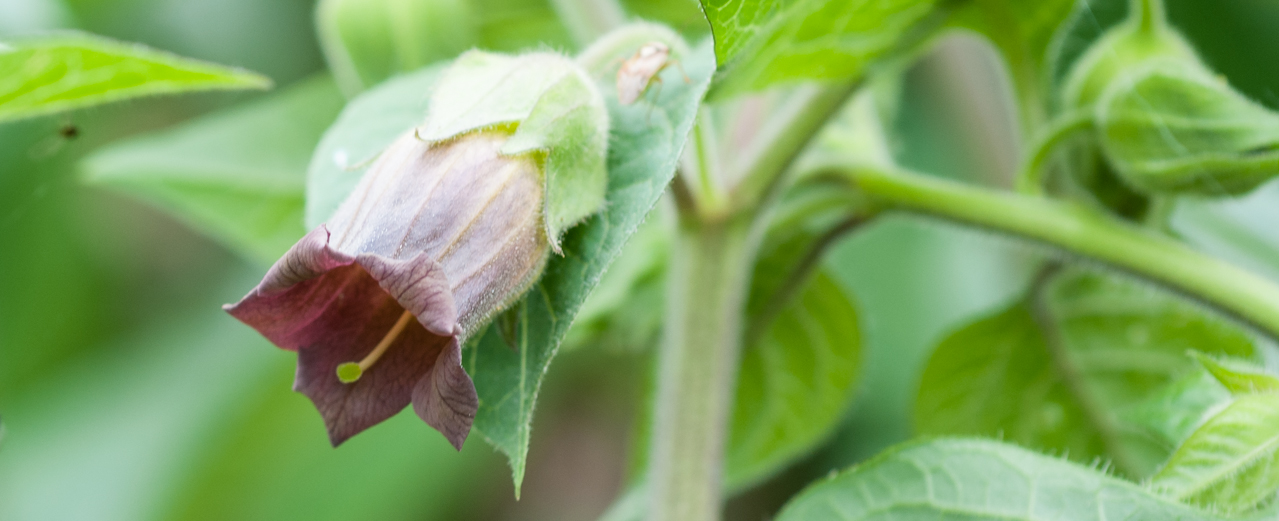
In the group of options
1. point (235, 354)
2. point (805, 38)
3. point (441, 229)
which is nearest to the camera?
point (441, 229)

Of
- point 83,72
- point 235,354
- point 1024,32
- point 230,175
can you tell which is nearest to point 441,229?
point 83,72

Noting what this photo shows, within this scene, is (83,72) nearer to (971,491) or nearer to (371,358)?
(371,358)

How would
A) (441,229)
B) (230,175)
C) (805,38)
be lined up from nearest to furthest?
(441,229) → (805,38) → (230,175)

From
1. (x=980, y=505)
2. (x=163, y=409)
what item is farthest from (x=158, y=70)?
(x=163, y=409)

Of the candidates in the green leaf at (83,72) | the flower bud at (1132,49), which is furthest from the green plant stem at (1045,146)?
the green leaf at (83,72)

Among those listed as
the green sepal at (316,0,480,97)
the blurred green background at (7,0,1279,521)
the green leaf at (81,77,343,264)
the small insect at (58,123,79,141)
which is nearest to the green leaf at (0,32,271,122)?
the small insect at (58,123,79,141)

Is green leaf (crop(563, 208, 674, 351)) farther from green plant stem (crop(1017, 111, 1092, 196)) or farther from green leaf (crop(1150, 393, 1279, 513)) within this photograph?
green leaf (crop(1150, 393, 1279, 513))

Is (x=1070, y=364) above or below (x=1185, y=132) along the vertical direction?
below
